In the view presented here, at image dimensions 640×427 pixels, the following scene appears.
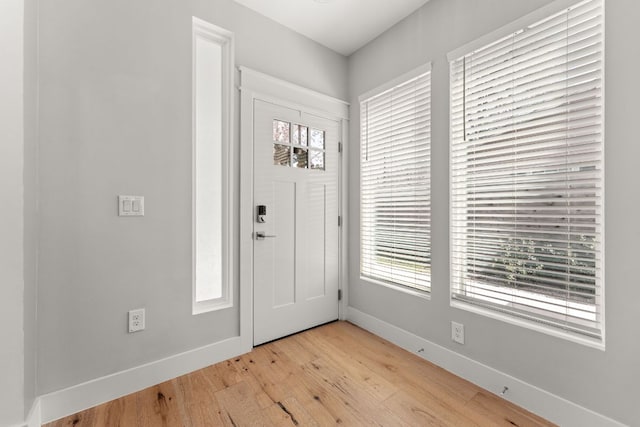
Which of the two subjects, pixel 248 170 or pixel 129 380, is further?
pixel 248 170

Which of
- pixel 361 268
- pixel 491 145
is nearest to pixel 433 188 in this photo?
pixel 491 145

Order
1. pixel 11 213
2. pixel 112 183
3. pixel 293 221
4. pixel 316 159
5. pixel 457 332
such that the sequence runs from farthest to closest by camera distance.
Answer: pixel 316 159, pixel 293 221, pixel 457 332, pixel 112 183, pixel 11 213

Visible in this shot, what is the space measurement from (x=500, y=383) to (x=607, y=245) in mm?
995

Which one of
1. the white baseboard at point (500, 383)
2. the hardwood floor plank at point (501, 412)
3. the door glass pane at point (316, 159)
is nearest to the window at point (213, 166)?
the door glass pane at point (316, 159)

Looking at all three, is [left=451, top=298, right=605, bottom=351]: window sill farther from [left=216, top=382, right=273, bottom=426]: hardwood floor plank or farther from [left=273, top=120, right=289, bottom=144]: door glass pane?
[left=273, top=120, right=289, bottom=144]: door glass pane

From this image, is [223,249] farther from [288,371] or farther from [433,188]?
[433,188]

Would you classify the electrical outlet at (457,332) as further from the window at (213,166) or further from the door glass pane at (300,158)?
the door glass pane at (300,158)

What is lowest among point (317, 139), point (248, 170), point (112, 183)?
point (112, 183)

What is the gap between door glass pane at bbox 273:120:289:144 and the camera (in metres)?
2.45

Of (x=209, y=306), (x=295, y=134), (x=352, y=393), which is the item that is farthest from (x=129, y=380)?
(x=295, y=134)

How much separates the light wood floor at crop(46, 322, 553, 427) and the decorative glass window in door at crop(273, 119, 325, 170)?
1.60 meters

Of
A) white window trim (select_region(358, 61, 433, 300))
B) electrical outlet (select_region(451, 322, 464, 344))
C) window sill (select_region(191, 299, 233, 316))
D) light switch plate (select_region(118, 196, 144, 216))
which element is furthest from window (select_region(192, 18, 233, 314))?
electrical outlet (select_region(451, 322, 464, 344))

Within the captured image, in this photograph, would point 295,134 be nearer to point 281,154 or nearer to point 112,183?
point 281,154

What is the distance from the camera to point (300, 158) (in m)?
2.62
